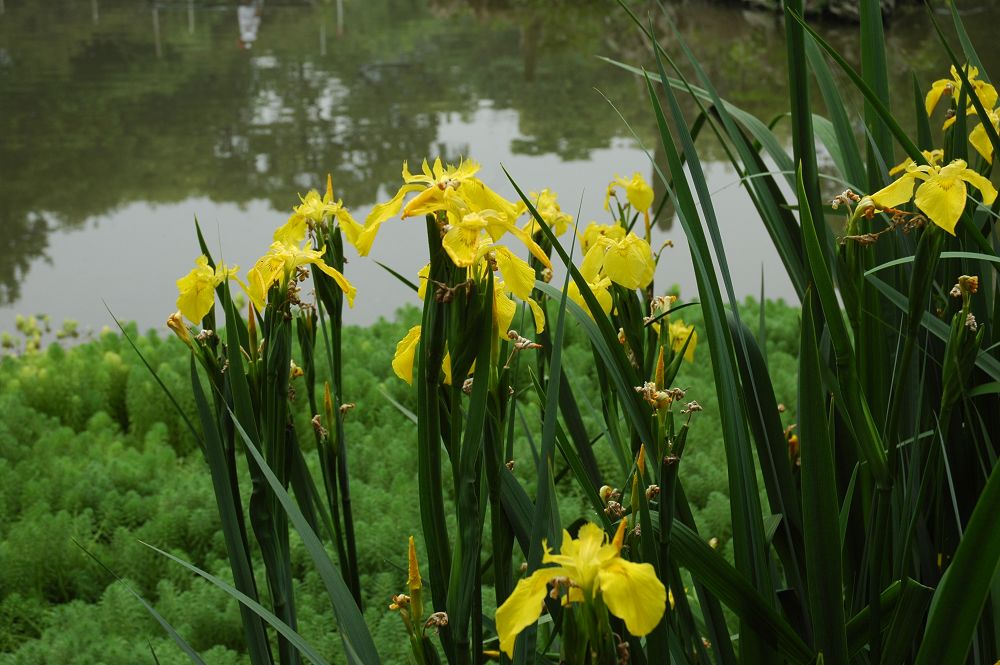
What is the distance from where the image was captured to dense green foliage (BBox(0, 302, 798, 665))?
211 centimetres

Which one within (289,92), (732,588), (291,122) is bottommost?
(291,122)

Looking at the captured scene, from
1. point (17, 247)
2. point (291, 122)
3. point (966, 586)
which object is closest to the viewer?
point (966, 586)

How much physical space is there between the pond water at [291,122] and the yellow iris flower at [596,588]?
179 centimetres

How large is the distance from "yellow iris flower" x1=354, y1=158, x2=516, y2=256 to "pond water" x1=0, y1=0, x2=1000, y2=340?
158 cm

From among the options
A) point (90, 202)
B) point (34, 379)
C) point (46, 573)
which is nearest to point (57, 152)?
point (90, 202)

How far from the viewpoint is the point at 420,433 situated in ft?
2.28

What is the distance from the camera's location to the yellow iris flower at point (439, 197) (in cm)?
66

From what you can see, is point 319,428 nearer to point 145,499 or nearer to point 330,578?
point 330,578

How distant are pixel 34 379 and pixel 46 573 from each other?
102 cm

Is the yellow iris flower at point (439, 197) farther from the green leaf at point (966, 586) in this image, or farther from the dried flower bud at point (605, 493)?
the green leaf at point (966, 586)

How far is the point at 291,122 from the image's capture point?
823cm

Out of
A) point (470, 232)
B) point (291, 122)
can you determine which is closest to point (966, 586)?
point (470, 232)

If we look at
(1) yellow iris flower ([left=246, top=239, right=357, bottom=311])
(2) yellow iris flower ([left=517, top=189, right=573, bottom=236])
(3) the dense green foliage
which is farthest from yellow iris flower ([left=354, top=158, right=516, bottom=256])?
(3) the dense green foliage

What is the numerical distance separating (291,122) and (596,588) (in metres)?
8.09
